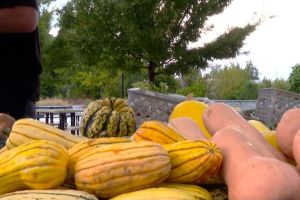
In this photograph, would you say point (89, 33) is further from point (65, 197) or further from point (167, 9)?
point (65, 197)

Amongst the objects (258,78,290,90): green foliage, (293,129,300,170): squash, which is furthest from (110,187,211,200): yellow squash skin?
(258,78,290,90): green foliage

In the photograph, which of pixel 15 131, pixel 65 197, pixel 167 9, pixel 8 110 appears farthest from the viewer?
pixel 167 9

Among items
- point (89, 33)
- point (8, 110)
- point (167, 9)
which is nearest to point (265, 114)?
point (8, 110)

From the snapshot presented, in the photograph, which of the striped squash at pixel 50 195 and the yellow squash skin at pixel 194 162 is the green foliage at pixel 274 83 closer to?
the yellow squash skin at pixel 194 162

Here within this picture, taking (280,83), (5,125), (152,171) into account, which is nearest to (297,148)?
(152,171)

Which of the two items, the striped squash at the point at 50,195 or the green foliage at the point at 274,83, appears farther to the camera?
the green foliage at the point at 274,83

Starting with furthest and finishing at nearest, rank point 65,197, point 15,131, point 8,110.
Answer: point 8,110 < point 15,131 < point 65,197

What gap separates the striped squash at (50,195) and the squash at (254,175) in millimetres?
356

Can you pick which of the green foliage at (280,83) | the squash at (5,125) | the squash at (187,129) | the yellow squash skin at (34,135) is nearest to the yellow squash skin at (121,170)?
the yellow squash skin at (34,135)

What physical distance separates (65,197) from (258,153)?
0.53 m

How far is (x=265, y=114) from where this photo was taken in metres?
5.31

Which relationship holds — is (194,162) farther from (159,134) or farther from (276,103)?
(276,103)

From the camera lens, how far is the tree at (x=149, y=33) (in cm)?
1212

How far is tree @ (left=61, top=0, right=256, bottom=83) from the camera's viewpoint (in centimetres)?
1212
